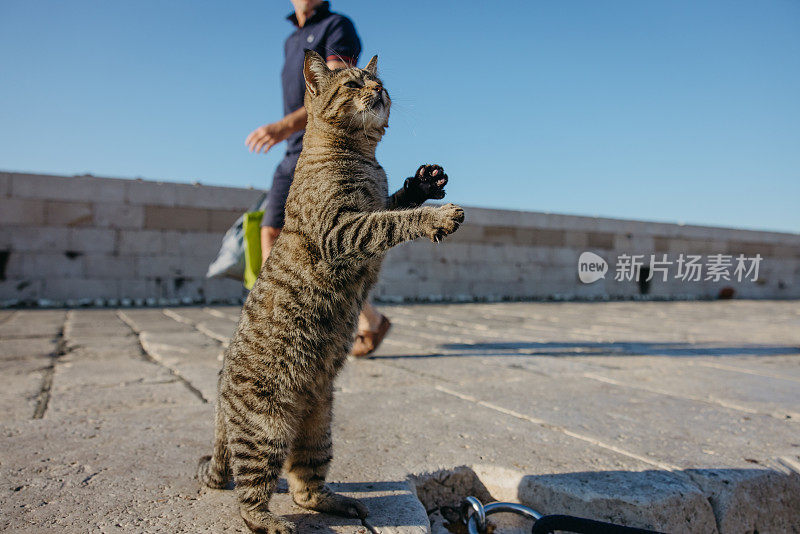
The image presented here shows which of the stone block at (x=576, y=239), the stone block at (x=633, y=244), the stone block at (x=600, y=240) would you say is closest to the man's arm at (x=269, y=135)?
the stone block at (x=576, y=239)

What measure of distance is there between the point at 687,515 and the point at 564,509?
357 millimetres

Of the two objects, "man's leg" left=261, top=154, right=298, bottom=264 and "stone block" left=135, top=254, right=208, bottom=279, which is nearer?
"man's leg" left=261, top=154, right=298, bottom=264

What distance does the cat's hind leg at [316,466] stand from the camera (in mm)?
1425

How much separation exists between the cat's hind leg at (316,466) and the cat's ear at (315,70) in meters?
0.98

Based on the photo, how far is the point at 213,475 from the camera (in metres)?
1.53

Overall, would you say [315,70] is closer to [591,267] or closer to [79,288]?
[79,288]

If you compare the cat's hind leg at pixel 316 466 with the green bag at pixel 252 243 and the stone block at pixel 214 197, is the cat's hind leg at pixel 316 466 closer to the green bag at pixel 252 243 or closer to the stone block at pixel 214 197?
the green bag at pixel 252 243

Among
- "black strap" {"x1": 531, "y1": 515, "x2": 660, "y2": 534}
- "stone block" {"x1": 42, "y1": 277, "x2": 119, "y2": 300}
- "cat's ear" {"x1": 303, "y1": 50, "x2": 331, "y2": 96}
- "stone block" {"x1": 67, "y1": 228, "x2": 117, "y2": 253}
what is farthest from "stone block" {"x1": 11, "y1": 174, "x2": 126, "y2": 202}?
"black strap" {"x1": 531, "y1": 515, "x2": 660, "y2": 534}

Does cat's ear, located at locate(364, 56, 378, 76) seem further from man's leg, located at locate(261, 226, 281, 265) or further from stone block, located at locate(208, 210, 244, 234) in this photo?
stone block, located at locate(208, 210, 244, 234)

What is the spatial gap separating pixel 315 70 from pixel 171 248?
6.99 metres

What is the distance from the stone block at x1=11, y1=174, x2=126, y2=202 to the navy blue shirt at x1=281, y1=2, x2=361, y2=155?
18.6 ft

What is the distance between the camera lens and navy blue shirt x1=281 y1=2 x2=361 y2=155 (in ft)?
9.32

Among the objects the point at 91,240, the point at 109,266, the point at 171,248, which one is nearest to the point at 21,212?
the point at 91,240

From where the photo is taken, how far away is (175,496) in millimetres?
1497
